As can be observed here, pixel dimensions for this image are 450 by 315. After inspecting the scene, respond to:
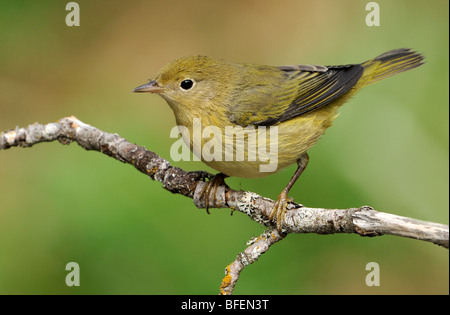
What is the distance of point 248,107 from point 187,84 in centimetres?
51

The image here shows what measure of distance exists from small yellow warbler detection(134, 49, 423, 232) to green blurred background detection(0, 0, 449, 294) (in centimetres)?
82

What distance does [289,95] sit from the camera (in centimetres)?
427

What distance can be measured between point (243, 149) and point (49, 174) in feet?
9.54

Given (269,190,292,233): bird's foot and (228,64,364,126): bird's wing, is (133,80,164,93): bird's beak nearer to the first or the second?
(228,64,364,126): bird's wing

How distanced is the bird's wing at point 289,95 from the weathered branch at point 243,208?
604mm

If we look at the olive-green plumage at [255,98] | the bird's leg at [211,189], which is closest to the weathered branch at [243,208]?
the bird's leg at [211,189]

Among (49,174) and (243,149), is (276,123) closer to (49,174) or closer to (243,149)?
(243,149)

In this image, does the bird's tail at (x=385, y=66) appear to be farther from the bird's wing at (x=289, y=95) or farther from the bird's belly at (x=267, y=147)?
the bird's belly at (x=267, y=147)

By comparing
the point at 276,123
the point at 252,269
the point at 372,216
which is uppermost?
the point at 276,123

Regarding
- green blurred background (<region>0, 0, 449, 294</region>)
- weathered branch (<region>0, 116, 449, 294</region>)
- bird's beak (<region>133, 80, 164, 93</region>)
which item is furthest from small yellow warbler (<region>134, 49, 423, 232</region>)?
green blurred background (<region>0, 0, 449, 294</region>)

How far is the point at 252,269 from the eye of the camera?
4.89m

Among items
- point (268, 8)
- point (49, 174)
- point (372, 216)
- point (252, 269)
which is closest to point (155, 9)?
point (268, 8)

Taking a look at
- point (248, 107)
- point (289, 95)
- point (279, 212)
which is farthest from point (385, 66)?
point (279, 212)

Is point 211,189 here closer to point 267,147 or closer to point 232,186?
point 267,147
